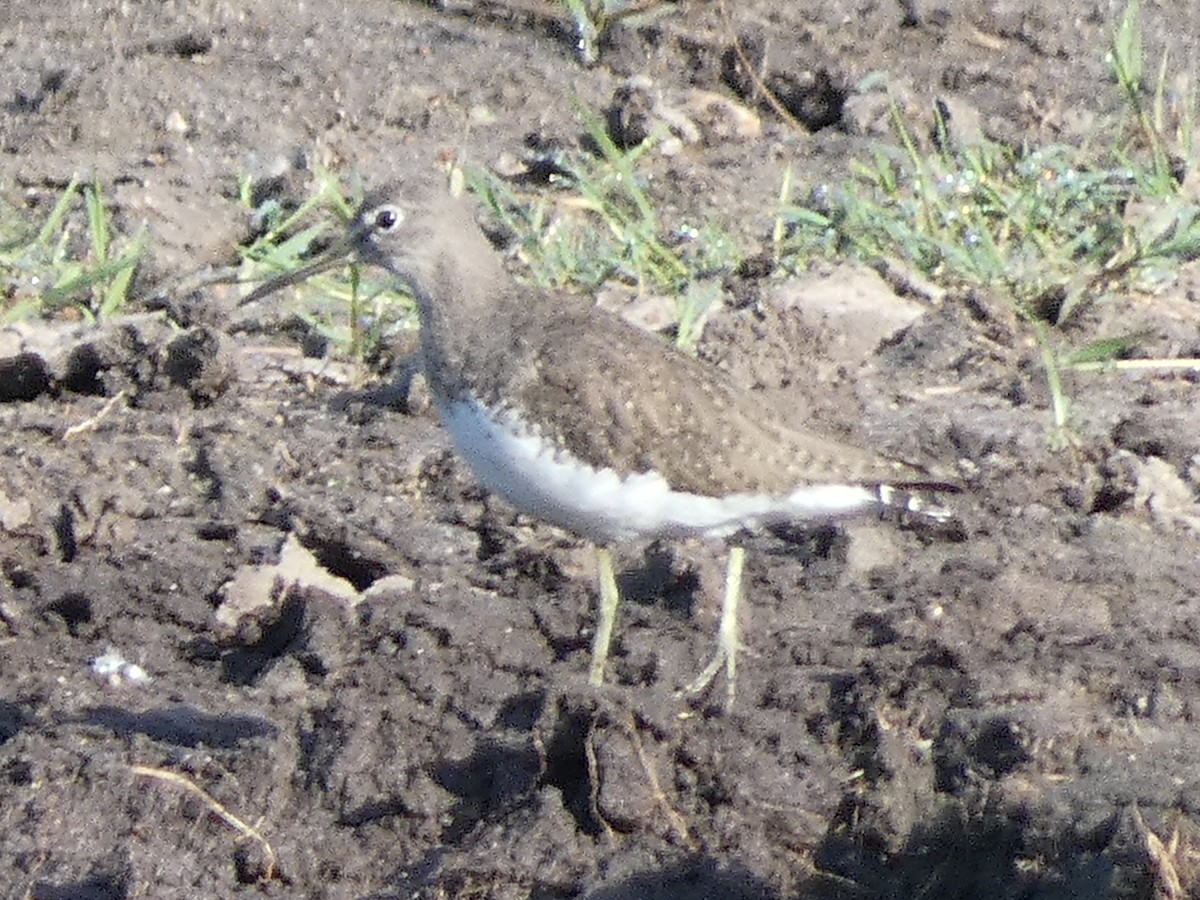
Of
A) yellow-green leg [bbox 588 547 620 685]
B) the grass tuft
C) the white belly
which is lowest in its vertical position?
the grass tuft

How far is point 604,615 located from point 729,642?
1.19 feet

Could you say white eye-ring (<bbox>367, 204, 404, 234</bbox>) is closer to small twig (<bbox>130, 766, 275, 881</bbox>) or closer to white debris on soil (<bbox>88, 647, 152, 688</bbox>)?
white debris on soil (<bbox>88, 647, 152, 688</bbox>)

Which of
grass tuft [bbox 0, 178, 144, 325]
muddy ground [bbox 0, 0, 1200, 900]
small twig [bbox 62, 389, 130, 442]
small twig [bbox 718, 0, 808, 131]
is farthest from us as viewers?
small twig [bbox 718, 0, 808, 131]

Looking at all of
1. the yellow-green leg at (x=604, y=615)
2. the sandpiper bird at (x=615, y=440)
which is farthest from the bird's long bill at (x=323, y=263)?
the yellow-green leg at (x=604, y=615)

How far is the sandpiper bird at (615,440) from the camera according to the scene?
17.9 feet

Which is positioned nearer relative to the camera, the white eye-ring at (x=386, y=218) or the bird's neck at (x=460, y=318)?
the bird's neck at (x=460, y=318)

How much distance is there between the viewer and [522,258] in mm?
7895

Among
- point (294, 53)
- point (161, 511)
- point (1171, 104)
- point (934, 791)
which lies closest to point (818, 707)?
point (934, 791)

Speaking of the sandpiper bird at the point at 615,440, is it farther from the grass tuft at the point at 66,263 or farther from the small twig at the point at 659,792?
the grass tuft at the point at 66,263

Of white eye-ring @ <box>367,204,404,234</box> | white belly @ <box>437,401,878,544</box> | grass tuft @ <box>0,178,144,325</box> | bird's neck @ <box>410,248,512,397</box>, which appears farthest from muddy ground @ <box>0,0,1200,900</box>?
white eye-ring @ <box>367,204,404,234</box>

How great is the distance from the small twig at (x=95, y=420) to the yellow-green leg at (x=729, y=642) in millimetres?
2207

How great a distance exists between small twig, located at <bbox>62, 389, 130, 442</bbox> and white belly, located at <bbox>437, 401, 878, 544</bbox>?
61.0 inches

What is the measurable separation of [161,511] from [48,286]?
5.09 ft

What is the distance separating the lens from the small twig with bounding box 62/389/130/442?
21.7 ft
